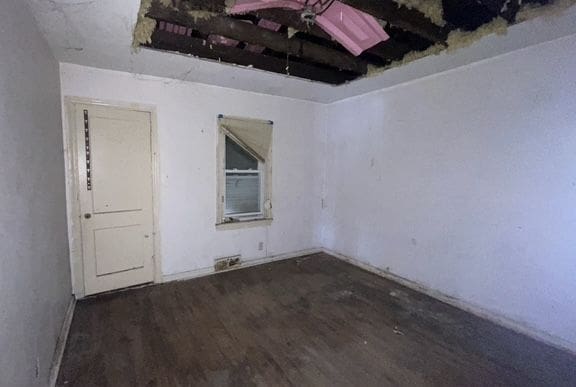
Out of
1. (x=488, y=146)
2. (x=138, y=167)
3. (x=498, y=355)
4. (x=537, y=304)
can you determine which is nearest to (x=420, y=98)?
(x=488, y=146)

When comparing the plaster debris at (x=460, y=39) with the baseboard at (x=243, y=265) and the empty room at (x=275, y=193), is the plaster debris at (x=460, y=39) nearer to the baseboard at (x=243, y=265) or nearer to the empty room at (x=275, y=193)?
the empty room at (x=275, y=193)

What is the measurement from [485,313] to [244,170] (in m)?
3.12

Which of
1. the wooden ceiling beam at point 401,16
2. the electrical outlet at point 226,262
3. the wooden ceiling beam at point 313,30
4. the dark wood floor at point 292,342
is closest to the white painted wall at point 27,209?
the dark wood floor at point 292,342

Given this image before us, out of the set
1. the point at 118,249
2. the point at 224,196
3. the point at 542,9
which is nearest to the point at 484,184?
the point at 542,9

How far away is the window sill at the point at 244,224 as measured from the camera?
3623 millimetres

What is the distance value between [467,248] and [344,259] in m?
1.72

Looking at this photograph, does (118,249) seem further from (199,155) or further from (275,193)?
(275,193)

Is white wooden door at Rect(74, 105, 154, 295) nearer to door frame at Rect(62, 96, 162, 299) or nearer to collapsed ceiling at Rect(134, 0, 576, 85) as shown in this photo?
door frame at Rect(62, 96, 162, 299)

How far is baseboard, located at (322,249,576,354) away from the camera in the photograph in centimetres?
222

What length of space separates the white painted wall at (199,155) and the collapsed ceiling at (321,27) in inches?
35.0

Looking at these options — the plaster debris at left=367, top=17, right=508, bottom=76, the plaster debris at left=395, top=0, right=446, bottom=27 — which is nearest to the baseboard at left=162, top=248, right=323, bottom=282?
the plaster debris at left=367, top=17, right=508, bottom=76

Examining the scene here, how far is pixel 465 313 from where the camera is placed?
2.70 meters

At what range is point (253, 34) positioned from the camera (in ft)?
7.23

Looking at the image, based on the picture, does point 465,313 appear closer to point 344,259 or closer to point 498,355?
point 498,355
